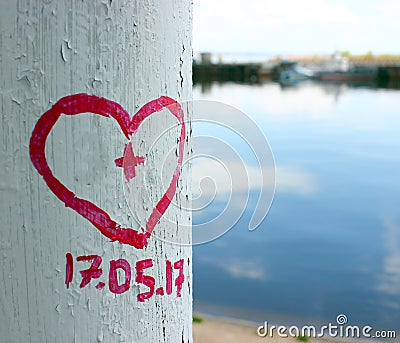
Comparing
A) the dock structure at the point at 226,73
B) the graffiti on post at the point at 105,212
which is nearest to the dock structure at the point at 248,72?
the dock structure at the point at 226,73

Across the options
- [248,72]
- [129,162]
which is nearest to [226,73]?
[248,72]

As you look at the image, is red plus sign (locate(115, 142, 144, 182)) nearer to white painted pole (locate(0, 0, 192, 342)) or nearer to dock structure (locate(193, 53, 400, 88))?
white painted pole (locate(0, 0, 192, 342))

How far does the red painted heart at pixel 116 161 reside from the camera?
3.36ft

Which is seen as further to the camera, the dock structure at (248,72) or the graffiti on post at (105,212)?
the dock structure at (248,72)

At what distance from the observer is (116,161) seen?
3.48 feet

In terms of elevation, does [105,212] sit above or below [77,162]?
below

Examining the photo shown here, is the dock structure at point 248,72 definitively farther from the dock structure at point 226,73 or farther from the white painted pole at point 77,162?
the white painted pole at point 77,162

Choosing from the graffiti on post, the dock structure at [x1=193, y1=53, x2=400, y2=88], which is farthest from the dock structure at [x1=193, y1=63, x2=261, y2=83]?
the graffiti on post

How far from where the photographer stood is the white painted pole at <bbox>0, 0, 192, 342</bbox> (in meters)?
1.02

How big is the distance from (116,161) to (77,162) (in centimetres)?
8

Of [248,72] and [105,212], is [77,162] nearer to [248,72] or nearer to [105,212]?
[105,212]

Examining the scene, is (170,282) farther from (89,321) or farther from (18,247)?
(18,247)

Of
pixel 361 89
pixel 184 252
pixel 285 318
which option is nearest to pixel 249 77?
pixel 361 89

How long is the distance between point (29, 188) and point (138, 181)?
21 cm
